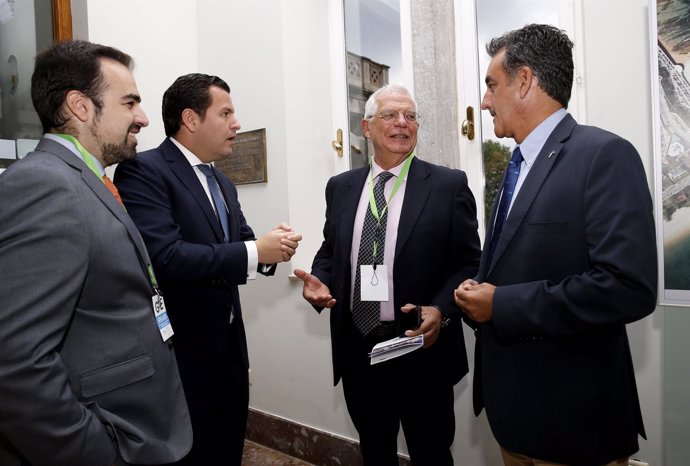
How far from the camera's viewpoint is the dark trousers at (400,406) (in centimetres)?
187

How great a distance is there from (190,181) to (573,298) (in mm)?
1388

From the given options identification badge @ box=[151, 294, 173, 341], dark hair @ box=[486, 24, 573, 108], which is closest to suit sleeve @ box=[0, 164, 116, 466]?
identification badge @ box=[151, 294, 173, 341]

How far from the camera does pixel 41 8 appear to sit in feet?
9.14

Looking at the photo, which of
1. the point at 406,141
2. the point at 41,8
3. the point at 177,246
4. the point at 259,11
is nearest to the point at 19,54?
the point at 41,8

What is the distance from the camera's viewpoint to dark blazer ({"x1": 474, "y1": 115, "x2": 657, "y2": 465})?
1139 mm

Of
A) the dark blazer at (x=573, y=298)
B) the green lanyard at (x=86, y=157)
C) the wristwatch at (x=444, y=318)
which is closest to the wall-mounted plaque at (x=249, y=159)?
the wristwatch at (x=444, y=318)

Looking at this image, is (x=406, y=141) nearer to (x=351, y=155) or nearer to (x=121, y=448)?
(x=351, y=155)

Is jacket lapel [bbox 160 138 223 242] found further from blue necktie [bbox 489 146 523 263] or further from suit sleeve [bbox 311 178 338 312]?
blue necktie [bbox 489 146 523 263]

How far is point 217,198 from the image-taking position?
197 centimetres

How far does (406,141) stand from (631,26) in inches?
41.1

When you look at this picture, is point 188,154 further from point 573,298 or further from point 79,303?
point 573,298

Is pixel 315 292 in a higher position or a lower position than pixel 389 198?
lower

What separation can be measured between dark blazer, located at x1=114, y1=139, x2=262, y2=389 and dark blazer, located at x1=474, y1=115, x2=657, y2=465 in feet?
3.18

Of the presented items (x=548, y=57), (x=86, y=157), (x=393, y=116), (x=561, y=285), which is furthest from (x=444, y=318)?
(x=86, y=157)
